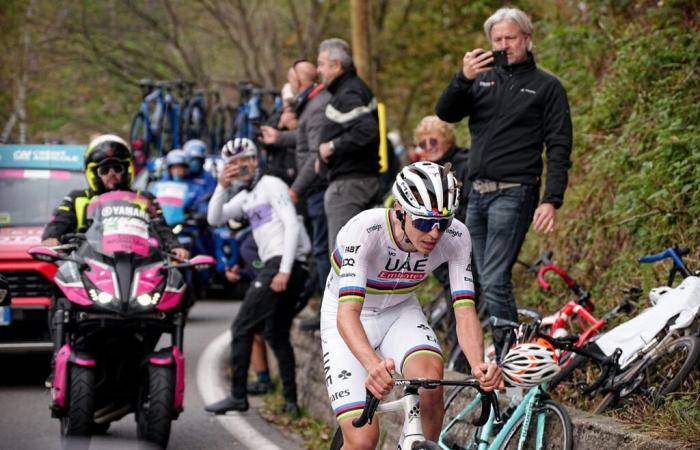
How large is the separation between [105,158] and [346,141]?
198 centimetres

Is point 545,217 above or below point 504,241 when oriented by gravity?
above

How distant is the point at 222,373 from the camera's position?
480 inches

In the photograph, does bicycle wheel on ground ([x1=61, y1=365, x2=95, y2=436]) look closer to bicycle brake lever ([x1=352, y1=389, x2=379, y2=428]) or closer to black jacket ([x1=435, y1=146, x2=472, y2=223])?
bicycle brake lever ([x1=352, y1=389, x2=379, y2=428])

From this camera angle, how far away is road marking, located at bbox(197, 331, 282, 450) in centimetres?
928

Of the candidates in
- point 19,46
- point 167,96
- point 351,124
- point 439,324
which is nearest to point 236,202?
point 351,124

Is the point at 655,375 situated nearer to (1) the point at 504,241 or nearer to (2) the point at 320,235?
(1) the point at 504,241

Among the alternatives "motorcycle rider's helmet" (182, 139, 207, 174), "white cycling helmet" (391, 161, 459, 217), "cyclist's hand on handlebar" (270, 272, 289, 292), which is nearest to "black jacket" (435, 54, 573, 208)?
"white cycling helmet" (391, 161, 459, 217)

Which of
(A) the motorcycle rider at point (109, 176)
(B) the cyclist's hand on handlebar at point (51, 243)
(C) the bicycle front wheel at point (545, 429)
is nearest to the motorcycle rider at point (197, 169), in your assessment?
(A) the motorcycle rider at point (109, 176)

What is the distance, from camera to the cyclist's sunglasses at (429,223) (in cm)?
571

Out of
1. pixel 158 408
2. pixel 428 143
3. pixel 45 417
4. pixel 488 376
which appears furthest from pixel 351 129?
pixel 488 376

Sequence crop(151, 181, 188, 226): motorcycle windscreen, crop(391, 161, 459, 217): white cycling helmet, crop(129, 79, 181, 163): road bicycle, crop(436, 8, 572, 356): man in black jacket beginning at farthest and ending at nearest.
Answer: crop(129, 79, 181, 163): road bicycle < crop(151, 181, 188, 226): motorcycle windscreen < crop(436, 8, 572, 356): man in black jacket < crop(391, 161, 459, 217): white cycling helmet

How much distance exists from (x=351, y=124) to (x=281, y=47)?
23.3 meters

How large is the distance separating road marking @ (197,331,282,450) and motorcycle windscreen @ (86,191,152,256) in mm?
1845

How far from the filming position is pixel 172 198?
1689 centimetres
